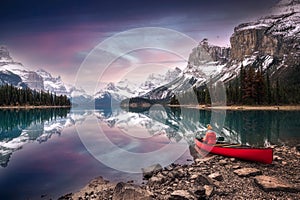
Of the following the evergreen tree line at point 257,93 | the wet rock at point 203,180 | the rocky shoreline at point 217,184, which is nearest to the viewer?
the rocky shoreline at point 217,184

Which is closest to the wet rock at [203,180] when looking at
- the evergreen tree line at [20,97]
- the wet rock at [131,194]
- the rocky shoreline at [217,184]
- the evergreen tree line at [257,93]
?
the rocky shoreline at [217,184]

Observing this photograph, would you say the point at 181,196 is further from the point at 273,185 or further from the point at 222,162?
the point at 222,162

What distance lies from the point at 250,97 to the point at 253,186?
105 metres

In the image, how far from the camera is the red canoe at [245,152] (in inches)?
785

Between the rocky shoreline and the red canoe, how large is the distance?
0.42 metres

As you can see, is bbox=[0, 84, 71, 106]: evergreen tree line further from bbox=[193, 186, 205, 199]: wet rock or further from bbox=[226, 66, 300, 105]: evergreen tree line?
bbox=[193, 186, 205, 199]: wet rock

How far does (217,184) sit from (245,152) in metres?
6.14

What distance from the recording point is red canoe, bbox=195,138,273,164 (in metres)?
19.9

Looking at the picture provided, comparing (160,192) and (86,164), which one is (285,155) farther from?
(86,164)

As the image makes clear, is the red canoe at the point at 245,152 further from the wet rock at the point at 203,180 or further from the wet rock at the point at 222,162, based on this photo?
the wet rock at the point at 203,180

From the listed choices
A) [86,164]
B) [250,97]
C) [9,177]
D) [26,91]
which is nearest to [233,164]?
[86,164]

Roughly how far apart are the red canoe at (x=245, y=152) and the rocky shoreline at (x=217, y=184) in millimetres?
425

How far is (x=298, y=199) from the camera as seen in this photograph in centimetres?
1345

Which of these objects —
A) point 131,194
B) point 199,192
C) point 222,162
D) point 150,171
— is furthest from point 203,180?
point 150,171
